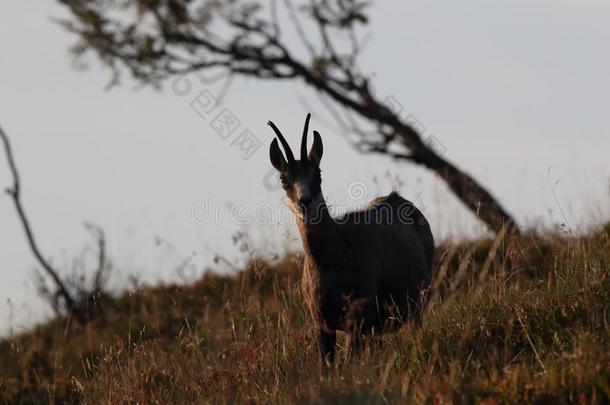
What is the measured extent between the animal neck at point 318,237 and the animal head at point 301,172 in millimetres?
101

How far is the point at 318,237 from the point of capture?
883 cm

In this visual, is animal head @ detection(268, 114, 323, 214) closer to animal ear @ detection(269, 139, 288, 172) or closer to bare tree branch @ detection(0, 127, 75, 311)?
animal ear @ detection(269, 139, 288, 172)

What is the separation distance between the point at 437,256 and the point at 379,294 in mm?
4782

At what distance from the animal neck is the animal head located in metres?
0.10

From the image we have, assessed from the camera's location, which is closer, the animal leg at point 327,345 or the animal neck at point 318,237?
the animal neck at point 318,237

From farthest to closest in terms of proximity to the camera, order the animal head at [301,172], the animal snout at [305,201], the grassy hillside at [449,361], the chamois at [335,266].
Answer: the chamois at [335,266], the animal head at [301,172], the animal snout at [305,201], the grassy hillside at [449,361]

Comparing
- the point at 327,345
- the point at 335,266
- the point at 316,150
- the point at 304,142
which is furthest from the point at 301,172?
the point at 327,345

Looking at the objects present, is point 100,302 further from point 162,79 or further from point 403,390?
point 403,390

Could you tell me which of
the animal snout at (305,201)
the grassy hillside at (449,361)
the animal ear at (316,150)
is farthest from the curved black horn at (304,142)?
the grassy hillside at (449,361)

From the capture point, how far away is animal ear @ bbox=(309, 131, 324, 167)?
907 centimetres

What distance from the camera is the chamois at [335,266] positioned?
8758 mm

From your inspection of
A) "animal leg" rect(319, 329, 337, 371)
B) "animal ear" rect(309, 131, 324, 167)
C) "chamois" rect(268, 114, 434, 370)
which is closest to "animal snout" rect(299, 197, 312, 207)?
"chamois" rect(268, 114, 434, 370)

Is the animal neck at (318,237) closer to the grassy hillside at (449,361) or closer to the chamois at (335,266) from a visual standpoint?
the chamois at (335,266)

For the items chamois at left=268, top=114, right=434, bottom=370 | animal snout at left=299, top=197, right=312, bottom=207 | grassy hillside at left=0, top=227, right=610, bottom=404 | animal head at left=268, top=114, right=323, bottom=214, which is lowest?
grassy hillside at left=0, top=227, right=610, bottom=404
